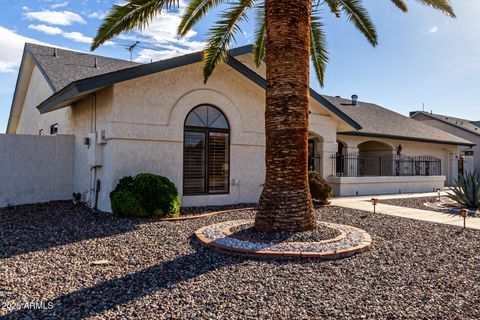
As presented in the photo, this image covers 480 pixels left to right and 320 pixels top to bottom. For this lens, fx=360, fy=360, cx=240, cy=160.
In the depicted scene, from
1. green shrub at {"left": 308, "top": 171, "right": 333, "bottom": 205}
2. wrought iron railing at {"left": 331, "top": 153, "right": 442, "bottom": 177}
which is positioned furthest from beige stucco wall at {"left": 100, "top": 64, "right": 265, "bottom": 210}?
wrought iron railing at {"left": 331, "top": 153, "right": 442, "bottom": 177}

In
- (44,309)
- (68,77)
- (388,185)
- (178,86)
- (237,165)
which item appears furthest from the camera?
(388,185)

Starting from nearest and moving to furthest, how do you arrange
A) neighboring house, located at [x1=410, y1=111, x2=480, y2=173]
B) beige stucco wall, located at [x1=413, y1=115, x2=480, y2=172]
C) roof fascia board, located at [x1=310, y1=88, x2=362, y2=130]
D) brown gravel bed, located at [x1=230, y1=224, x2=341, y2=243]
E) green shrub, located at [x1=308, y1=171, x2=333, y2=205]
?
1. brown gravel bed, located at [x1=230, y1=224, x2=341, y2=243]
2. green shrub, located at [x1=308, y1=171, x2=333, y2=205]
3. roof fascia board, located at [x1=310, y1=88, x2=362, y2=130]
4. neighboring house, located at [x1=410, y1=111, x2=480, y2=173]
5. beige stucco wall, located at [x1=413, y1=115, x2=480, y2=172]

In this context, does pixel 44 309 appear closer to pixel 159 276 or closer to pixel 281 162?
pixel 159 276

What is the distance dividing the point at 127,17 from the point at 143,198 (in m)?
4.81

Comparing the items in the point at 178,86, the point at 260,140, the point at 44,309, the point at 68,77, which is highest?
the point at 68,77

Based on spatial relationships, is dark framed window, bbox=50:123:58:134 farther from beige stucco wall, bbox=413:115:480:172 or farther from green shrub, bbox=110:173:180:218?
beige stucco wall, bbox=413:115:480:172

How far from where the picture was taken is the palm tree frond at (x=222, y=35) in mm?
11242

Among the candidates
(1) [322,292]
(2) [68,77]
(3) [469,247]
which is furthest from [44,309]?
(2) [68,77]

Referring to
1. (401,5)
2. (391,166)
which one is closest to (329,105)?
(401,5)

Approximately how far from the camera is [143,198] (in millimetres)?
9852

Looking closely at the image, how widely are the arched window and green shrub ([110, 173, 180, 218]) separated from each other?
1788 millimetres

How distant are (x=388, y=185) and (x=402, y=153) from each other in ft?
18.9

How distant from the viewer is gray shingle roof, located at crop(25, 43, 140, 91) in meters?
15.1

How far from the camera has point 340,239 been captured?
716 centimetres
